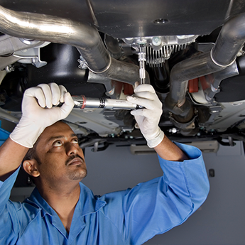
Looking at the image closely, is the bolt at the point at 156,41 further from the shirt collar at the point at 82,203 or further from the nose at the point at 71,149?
the shirt collar at the point at 82,203

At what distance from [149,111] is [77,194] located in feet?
2.39

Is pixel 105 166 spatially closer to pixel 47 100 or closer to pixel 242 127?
pixel 242 127

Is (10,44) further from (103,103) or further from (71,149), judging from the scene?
(71,149)

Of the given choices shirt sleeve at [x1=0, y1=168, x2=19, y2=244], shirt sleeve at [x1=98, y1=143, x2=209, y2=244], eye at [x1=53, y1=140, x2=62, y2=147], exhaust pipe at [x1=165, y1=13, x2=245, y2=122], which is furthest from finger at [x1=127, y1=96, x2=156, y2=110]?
eye at [x1=53, y1=140, x2=62, y2=147]

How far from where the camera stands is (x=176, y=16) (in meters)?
0.57

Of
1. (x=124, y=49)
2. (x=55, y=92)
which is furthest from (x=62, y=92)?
(x=124, y=49)

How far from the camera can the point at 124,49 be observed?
0.85 metres

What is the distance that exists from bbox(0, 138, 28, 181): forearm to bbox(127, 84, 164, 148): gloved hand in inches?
16.9

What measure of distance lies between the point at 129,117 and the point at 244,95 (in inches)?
25.2

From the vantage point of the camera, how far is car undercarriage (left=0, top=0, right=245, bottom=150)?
55cm

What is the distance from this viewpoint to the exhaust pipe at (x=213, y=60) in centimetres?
57

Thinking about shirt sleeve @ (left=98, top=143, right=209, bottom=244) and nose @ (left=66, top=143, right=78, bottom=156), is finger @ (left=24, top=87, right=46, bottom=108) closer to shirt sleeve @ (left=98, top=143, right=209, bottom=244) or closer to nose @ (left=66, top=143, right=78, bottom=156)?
nose @ (left=66, top=143, right=78, bottom=156)

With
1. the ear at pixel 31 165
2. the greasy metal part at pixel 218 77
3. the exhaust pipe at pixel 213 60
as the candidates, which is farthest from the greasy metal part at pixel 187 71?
the ear at pixel 31 165

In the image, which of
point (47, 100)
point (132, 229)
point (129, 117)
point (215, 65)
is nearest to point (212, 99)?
point (215, 65)
